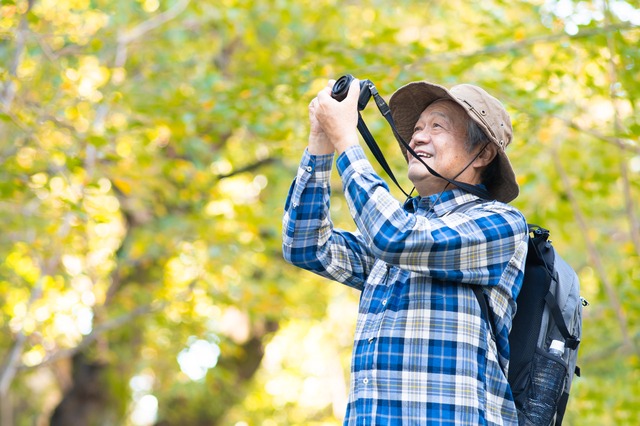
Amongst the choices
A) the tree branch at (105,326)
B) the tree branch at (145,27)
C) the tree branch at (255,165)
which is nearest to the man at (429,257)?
the tree branch at (145,27)

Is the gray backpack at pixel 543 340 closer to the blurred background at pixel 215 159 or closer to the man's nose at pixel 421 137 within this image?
the man's nose at pixel 421 137

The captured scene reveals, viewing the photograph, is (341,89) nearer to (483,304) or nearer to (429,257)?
(429,257)

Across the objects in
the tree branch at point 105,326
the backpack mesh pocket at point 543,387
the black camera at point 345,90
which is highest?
the black camera at point 345,90

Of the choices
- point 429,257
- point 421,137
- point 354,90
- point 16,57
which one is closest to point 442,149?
point 421,137

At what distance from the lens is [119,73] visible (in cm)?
726

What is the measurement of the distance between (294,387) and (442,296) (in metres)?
16.7

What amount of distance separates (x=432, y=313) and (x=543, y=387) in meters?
0.34

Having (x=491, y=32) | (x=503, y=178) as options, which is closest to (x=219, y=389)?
(x=491, y=32)

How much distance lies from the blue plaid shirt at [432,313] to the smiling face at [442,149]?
0.43 ft

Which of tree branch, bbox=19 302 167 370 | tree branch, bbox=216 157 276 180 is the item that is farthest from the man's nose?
tree branch, bbox=216 157 276 180

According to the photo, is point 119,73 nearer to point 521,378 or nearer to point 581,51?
point 581,51

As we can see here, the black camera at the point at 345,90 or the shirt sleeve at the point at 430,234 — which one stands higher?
the black camera at the point at 345,90

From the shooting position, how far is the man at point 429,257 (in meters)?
2.03

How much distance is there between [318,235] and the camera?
237 centimetres
